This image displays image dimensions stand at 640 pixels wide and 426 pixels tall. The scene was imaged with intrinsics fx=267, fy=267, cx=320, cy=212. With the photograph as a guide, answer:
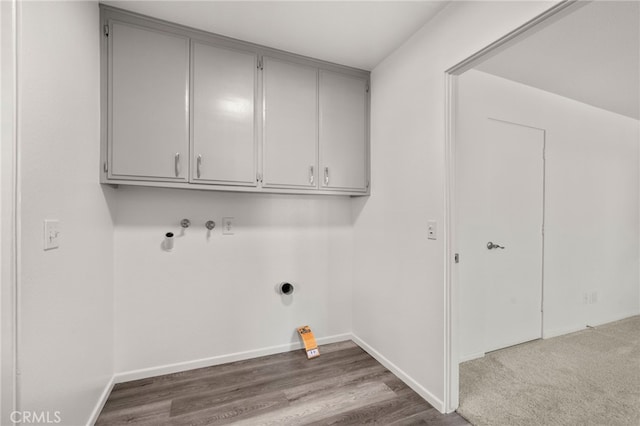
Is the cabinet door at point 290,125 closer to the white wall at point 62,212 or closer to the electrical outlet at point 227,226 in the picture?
the electrical outlet at point 227,226

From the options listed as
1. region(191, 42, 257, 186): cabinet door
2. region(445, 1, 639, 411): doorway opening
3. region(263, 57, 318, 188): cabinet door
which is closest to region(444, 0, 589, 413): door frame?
region(445, 1, 639, 411): doorway opening

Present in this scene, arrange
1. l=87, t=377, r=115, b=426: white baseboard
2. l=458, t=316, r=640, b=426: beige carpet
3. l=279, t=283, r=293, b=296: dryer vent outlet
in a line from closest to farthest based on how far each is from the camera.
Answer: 1. l=87, t=377, r=115, b=426: white baseboard
2. l=458, t=316, r=640, b=426: beige carpet
3. l=279, t=283, r=293, b=296: dryer vent outlet

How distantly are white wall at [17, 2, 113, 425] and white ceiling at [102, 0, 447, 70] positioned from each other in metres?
0.54

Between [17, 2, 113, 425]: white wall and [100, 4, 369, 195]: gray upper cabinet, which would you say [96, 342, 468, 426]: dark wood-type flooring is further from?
[100, 4, 369, 195]: gray upper cabinet

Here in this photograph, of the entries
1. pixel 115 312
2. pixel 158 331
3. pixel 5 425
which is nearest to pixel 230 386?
pixel 158 331

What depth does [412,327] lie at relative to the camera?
1.89 meters

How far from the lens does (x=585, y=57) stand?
2041 millimetres

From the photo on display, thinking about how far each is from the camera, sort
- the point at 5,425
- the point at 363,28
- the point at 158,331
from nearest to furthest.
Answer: the point at 5,425
the point at 363,28
the point at 158,331

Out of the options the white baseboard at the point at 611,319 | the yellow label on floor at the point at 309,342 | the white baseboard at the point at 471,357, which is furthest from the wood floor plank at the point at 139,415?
the white baseboard at the point at 611,319

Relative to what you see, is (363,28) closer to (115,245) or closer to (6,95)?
(6,95)

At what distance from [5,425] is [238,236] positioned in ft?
4.90

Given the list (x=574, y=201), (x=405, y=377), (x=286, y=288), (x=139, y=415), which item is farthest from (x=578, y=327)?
(x=139, y=415)

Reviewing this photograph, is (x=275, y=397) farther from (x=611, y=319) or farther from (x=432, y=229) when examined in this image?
(x=611, y=319)

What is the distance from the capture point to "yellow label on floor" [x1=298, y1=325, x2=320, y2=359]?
2270mm
